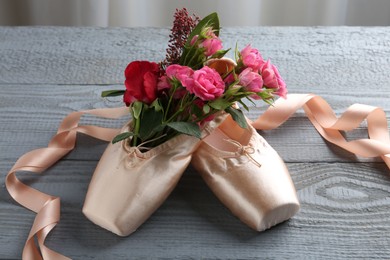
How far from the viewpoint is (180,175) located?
79cm

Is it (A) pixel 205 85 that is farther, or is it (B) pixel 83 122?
(B) pixel 83 122

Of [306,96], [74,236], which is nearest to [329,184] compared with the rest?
[306,96]

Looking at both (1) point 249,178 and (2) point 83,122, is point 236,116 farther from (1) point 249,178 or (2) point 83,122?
(2) point 83,122

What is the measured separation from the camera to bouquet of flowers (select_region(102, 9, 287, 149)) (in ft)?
2.39

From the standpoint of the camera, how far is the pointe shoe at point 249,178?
29.7 inches

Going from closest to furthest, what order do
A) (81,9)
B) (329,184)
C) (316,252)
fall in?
(316,252) → (329,184) → (81,9)

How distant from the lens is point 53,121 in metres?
0.96

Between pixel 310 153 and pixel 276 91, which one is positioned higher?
pixel 276 91

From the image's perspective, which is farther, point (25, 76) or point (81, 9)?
point (81, 9)

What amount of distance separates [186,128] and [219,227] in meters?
0.13

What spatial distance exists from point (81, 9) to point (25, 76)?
2.28ft

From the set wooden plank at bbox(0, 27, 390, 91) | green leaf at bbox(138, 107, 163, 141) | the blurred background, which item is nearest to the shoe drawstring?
green leaf at bbox(138, 107, 163, 141)

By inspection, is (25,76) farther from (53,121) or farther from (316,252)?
(316,252)

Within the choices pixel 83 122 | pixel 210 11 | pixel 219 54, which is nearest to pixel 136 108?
pixel 219 54
